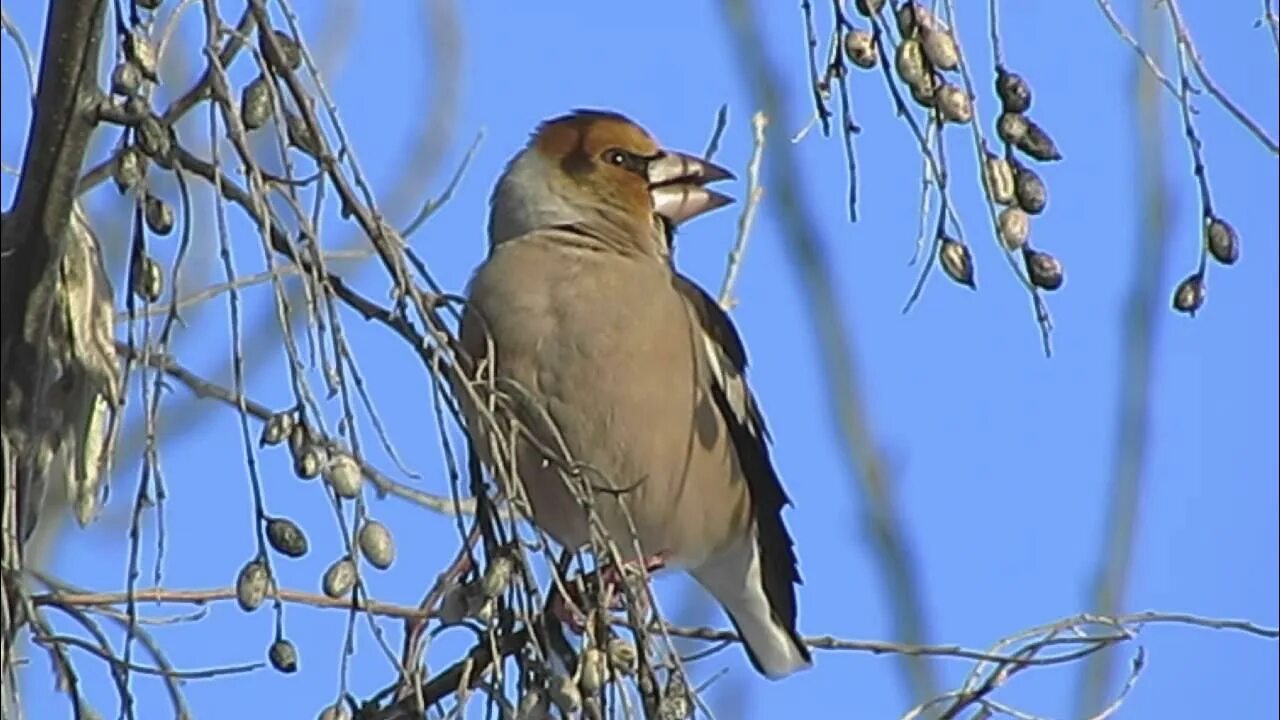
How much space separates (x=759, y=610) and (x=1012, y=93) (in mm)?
2186

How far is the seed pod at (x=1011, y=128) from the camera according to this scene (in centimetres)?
214

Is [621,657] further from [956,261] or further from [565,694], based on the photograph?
[956,261]

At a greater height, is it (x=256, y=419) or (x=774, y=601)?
(x=256, y=419)

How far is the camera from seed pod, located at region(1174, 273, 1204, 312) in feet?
7.61

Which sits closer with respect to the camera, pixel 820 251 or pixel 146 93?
pixel 146 93

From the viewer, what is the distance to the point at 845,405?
2.93 m

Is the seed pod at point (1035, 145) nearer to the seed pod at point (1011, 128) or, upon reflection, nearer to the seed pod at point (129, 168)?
the seed pod at point (1011, 128)

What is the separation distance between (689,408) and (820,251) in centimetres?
69

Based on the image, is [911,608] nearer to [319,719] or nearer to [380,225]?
[319,719]

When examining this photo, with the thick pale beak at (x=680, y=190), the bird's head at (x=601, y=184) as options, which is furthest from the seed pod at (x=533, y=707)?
the thick pale beak at (x=680, y=190)

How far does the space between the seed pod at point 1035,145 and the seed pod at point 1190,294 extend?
26 centimetres

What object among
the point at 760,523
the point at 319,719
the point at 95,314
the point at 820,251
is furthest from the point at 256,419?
the point at 760,523

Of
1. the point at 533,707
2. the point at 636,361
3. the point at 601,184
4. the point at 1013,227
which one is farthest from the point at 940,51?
the point at 601,184

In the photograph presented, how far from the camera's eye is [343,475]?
2.00m
